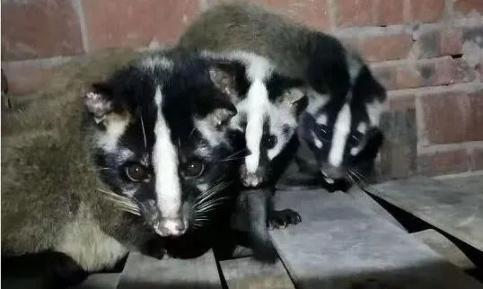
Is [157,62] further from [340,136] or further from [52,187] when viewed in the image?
[340,136]

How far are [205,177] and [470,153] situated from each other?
3.10 feet

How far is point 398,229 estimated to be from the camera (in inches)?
56.3

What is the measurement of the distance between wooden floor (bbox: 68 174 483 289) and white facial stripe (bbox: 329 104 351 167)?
0.39 ft

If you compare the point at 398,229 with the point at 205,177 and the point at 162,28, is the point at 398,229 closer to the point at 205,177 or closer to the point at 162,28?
the point at 205,177

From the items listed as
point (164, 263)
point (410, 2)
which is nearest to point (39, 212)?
point (164, 263)

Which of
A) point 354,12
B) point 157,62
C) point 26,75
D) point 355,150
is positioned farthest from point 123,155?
point 354,12

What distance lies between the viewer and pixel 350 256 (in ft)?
4.27

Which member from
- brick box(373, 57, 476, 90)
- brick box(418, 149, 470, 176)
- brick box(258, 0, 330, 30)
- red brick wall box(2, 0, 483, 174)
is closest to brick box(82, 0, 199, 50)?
red brick wall box(2, 0, 483, 174)

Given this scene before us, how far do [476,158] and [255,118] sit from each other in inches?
30.2

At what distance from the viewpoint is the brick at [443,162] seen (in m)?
1.98

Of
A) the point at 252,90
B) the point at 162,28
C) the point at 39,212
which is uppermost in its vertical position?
the point at 162,28

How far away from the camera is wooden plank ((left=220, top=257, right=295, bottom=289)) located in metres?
1.29

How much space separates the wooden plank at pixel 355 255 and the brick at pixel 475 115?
547 millimetres

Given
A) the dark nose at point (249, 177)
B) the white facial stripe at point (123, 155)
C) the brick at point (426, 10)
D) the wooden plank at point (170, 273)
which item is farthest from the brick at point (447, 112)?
the white facial stripe at point (123, 155)
